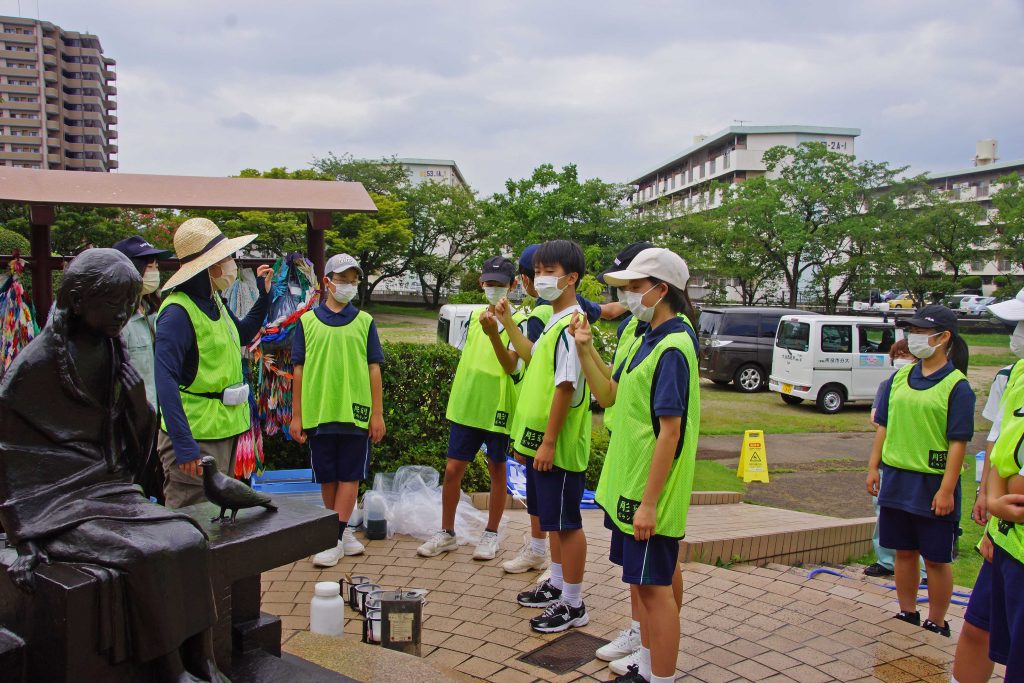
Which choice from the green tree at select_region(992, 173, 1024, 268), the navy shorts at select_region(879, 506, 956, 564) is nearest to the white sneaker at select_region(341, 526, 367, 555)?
the navy shorts at select_region(879, 506, 956, 564)

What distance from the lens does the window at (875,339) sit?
1496 cm

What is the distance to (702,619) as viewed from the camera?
4.22 m

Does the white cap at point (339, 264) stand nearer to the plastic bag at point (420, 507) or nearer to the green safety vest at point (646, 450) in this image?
the plastic bag at point (420, 507)

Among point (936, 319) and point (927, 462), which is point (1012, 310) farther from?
point (927, 462)

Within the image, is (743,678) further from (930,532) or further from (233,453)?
(233,453)

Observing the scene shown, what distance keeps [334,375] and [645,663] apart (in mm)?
2565

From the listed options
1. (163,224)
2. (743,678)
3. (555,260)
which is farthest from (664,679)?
(163,224)

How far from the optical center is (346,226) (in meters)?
31.2

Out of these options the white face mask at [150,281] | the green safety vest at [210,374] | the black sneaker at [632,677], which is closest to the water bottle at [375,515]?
the green safety vest at [210,374]

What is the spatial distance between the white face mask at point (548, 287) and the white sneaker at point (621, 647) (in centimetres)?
179

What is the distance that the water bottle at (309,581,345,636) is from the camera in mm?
3682

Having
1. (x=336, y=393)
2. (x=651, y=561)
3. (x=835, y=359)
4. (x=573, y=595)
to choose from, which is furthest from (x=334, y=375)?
(x=835, y=359)

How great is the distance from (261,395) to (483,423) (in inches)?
79.4

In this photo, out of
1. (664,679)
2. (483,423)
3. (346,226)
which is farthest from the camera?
(346,226)
